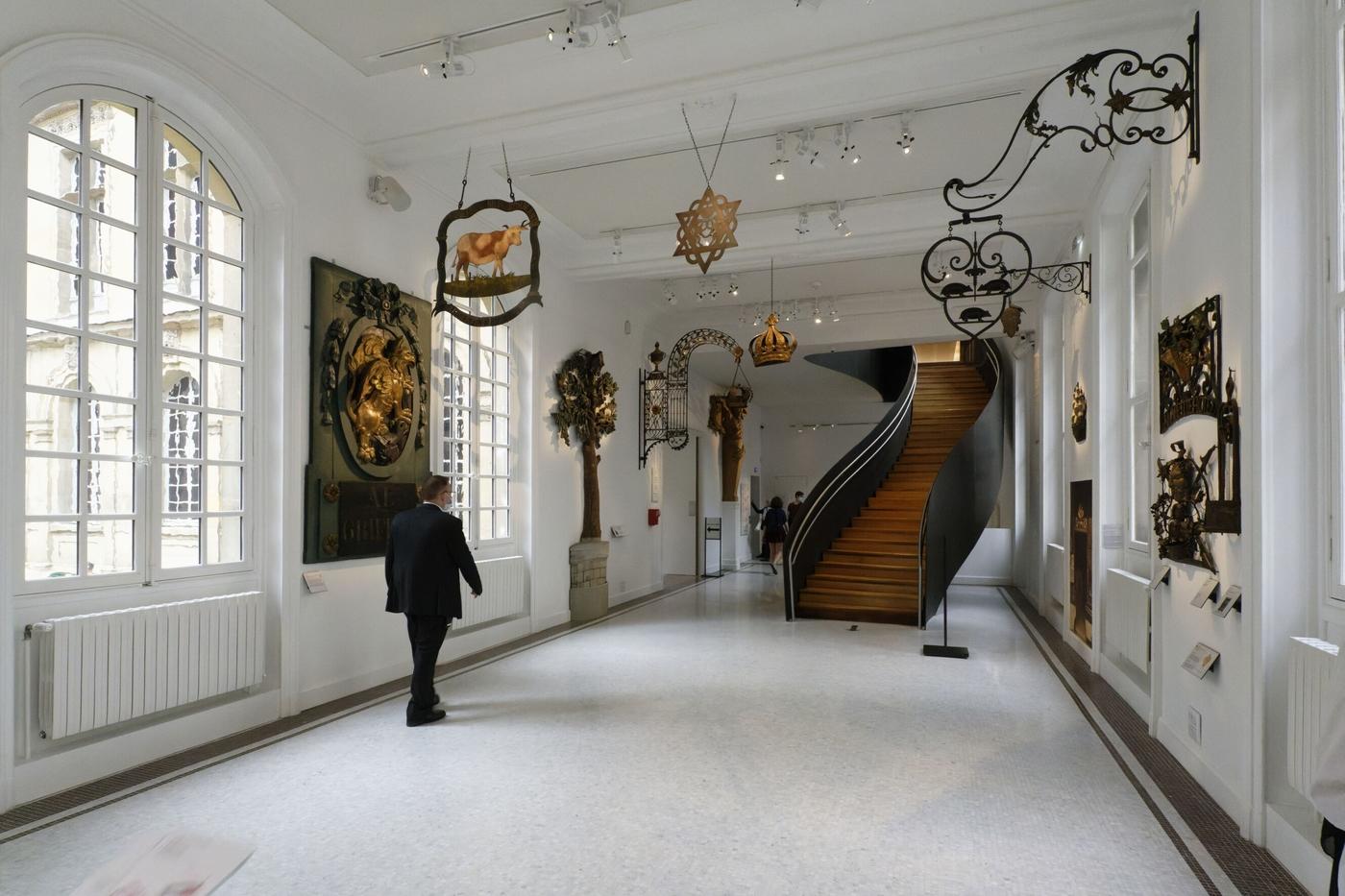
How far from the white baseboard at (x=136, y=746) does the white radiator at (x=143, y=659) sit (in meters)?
0.11

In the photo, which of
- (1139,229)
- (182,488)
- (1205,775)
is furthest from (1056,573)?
(182,488)

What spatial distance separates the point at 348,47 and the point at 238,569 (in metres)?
3.43

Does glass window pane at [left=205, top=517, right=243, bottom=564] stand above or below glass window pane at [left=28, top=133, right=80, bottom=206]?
below

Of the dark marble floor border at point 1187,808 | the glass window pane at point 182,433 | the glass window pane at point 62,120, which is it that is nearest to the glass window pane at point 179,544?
the glass window pane at point 182,433

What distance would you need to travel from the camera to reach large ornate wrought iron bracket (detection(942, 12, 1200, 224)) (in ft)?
12.8

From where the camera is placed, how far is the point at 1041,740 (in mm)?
5117

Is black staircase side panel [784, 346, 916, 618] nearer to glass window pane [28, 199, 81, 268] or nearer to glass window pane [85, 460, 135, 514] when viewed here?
glass window pane [85, 460, 135, 514]

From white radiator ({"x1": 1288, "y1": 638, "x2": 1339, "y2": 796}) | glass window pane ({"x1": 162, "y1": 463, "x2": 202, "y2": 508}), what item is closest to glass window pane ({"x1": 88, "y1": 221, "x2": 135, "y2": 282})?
glass window pane ({"x1": 162, "y1": 463, "x2": 202, "y2": 508})

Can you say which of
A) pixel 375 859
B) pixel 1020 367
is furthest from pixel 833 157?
pixel 1020 367

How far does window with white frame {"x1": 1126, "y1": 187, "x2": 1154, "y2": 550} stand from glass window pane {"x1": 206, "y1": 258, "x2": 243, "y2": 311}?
6.48 meters

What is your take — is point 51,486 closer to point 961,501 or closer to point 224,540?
point 224,540

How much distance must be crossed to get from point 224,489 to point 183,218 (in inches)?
67.8

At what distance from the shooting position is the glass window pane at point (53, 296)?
4223 mm

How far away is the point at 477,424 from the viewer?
809cm
